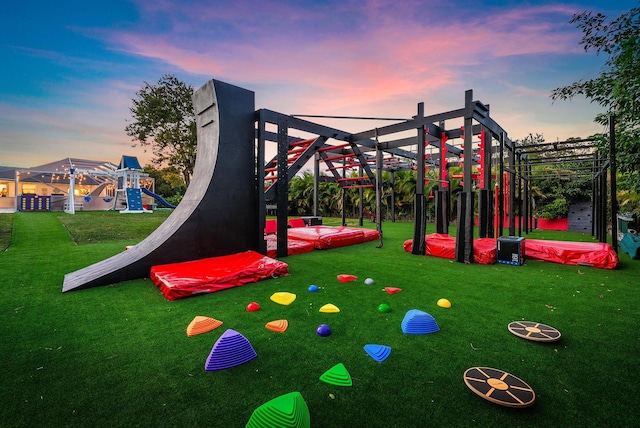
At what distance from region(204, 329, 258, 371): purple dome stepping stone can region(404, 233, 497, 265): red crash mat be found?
5.30 metres

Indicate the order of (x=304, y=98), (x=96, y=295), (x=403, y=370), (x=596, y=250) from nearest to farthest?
(x=403, y=370), (x=96, y=295), (x=596, y=250), (x=304, y=98)

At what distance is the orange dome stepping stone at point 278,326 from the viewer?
2.59 meters

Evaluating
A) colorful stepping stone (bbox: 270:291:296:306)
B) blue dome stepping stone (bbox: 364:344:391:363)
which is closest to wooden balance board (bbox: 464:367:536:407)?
blue dome stepping stone (bbox: 364:344:391:363)

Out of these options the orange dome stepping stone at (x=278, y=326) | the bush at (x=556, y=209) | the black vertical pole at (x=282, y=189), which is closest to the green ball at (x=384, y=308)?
the orange dome stepping stone at (x=278, y=326)

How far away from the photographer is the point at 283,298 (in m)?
3.43

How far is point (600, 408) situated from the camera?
60.4 inches

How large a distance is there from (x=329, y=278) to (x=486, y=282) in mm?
2483

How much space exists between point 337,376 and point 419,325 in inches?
42.7

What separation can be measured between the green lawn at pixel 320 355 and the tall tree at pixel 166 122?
23.3 m

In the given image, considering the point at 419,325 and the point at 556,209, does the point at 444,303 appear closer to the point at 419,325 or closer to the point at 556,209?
the point at 419,325

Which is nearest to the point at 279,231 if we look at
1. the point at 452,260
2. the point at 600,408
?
the point at 452,260

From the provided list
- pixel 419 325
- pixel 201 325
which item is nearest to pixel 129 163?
pixel 201 325

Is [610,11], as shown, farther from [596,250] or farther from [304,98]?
[304,98]

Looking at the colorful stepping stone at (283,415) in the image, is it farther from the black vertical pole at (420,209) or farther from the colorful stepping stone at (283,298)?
the black vertical pole at (420,209)
